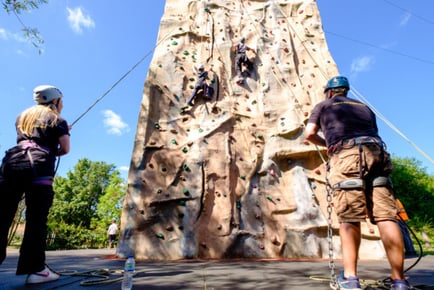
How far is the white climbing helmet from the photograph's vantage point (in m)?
2.49

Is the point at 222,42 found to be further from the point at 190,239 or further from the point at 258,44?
the point at 190,239

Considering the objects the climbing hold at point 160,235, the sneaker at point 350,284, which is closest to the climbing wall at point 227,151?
the climbing hold at point 160,235

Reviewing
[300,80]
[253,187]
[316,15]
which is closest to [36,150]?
[253,187]

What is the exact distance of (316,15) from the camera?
8.69 m

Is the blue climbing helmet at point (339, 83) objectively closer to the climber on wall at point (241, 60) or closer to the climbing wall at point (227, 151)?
the climbing wall at point (227, 151)

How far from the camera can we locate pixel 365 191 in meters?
1.98

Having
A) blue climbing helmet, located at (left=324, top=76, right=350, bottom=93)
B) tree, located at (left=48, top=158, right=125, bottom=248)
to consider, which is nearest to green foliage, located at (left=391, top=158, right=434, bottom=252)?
blue climbing helmet, located at (left=324, top=76, right=350, bottom=93)

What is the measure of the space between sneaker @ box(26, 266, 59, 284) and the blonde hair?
114cm

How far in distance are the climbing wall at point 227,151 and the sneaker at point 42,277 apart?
9.08 feet

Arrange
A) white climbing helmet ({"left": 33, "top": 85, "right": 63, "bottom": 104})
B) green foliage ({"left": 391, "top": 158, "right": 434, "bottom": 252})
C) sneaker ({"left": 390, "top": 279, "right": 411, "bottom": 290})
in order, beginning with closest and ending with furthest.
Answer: sneaker ({"left": 390, "top": 279, "right": 411, "bottom": 290}) < white climbing helmet ({"left": 33, "top": 85, "right": 63, "bottom": 104}) < green foliage ({"left": 391, "top": 158, "right": 434, "bottom": 252})

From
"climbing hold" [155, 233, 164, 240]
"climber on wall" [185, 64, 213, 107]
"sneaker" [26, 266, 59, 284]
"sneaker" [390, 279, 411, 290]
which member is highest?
"climber on wall" [185, 64, 213, 107]

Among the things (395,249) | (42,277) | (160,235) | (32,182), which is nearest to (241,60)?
(160,235)

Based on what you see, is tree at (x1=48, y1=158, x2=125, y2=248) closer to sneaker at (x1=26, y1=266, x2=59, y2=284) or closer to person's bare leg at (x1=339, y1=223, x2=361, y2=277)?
sneaker at (x1=26, y1=266, x2=59, y2=284)

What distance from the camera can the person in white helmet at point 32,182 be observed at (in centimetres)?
214
